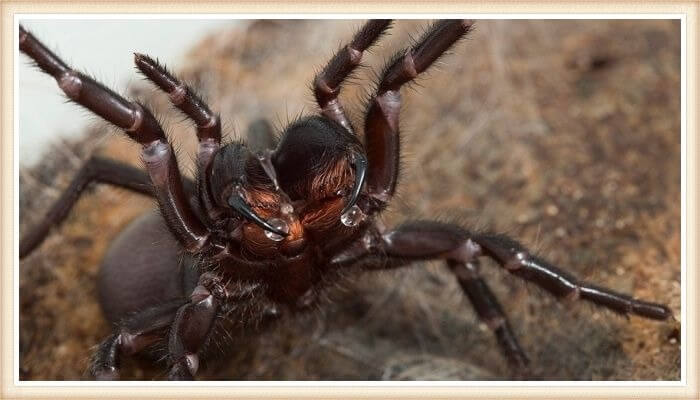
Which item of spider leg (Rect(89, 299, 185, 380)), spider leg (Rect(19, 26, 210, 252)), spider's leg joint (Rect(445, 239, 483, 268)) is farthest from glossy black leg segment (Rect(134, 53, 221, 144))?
spider's leg joint (Rect(445, 239, 483, 268))

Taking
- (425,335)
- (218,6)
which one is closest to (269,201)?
(218,6)

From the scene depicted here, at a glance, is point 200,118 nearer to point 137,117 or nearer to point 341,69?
point 137,117

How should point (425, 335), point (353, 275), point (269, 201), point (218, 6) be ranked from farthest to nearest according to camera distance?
point (425, 335) < point (353, 275) < point (218, 6) < point (269, 201)

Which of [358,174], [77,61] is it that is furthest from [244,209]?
[77,61]

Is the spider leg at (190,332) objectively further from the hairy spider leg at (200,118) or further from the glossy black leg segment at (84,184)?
the glossy black leg segment at (84,184)

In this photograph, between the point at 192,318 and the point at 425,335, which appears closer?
the point at 192,318

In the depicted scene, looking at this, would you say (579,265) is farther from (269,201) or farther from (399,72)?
(269,201)

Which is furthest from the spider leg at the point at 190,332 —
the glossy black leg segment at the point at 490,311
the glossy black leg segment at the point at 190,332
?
the glossy black leg segment at the point at 490,311
